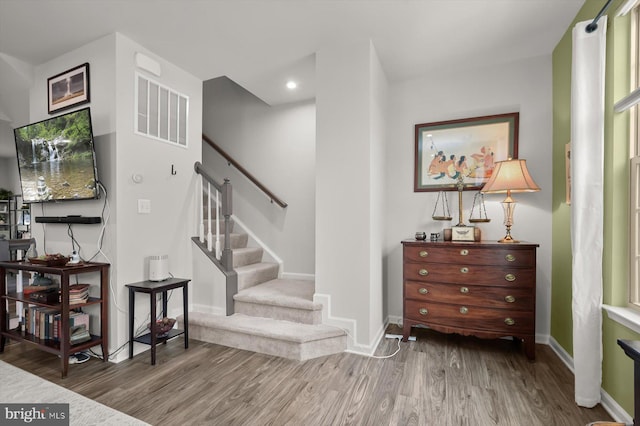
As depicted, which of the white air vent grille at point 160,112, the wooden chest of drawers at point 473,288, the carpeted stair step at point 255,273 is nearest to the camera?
the wooden chest of drawers at point 473,288

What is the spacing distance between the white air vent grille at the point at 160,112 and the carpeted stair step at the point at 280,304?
1.65 meters

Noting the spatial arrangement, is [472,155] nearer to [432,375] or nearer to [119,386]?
[432,375]

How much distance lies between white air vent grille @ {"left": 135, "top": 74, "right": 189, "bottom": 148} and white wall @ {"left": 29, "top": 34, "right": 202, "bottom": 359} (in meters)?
0.07

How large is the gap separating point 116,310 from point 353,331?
1.91 meters

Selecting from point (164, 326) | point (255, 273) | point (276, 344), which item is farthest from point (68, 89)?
point (276, 344)

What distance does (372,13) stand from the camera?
2225 millimetres

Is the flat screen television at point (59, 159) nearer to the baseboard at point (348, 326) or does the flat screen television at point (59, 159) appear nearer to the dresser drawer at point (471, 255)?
the baseboard at point (348, 326)

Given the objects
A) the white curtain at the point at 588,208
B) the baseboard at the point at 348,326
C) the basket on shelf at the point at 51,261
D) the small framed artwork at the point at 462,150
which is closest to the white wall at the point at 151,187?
the basket on shelf at the point at 51,261

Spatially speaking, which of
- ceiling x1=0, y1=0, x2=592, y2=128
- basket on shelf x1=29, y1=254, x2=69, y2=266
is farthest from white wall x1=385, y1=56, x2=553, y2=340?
basket on shelf x1=29, y1=254, x2=69, y2=266

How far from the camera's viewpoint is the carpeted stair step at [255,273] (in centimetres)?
314

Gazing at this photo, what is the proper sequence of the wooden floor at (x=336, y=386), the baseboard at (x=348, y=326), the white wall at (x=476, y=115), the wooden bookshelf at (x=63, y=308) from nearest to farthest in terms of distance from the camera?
the wooden floor at (x=336, y=386)
the wooden bookshelf at (x=63, y=308)
the baseboard at (x=348, y=326)
the white wall at (x=476, y=115)

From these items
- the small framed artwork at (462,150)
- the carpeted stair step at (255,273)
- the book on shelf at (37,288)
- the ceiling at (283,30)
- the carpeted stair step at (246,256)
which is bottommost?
the carpeted stair step at (255,273)

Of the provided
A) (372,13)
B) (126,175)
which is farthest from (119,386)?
(372,13)

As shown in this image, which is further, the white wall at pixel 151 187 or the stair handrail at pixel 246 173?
the stair handrail at pixel 246 173
